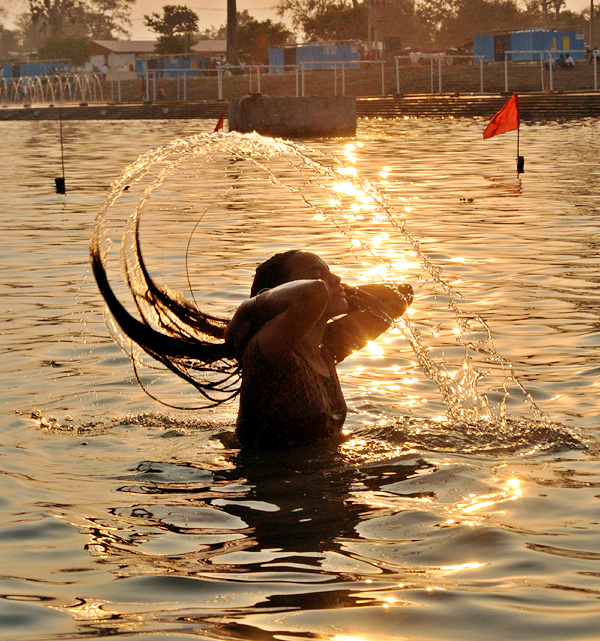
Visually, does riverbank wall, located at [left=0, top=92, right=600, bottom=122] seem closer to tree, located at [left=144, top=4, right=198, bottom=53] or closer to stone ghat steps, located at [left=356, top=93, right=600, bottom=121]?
stone ghat steps, located at [left=356, top=93, right=600, bottom=121]

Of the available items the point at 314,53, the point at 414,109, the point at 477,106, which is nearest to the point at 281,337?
the point at 477,106

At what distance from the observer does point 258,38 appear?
7919 cm

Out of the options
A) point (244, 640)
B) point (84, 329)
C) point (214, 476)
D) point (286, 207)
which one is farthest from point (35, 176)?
point (244, 640)

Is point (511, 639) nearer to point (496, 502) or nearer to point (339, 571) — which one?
point (339, 571)

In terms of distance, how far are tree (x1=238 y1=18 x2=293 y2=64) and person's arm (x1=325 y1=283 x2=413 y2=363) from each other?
2935 inches

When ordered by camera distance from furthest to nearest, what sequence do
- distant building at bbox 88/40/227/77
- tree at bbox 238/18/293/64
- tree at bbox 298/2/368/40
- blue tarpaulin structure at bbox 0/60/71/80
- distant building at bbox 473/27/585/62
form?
tree at bbox 298/2/368/40
blue tarpaulin structure at bbox 0/60/71/80
distant building at bbox 88/40/227/77
tree at bbox 238/18/293/64
distant building at bbox 473/27/585/62

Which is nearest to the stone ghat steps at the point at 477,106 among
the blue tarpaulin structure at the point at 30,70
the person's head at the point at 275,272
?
the person's head at the point at 275,272

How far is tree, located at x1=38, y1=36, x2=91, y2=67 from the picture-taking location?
9931 centimetres

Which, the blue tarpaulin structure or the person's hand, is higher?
the blue tarpaulin structure

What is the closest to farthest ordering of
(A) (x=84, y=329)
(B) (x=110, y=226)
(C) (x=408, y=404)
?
(C) (x=408, y=404) → (A) (x=84, y=329) → (B) (x=110, y=226)

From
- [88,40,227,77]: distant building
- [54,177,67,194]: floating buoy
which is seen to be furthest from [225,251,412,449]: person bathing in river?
[88,40,227,77]: distant building

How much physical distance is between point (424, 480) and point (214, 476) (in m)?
1.00

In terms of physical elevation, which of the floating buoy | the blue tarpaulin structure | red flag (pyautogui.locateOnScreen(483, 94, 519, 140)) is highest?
the blue tarpaulin structure

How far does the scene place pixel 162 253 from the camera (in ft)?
43.6
